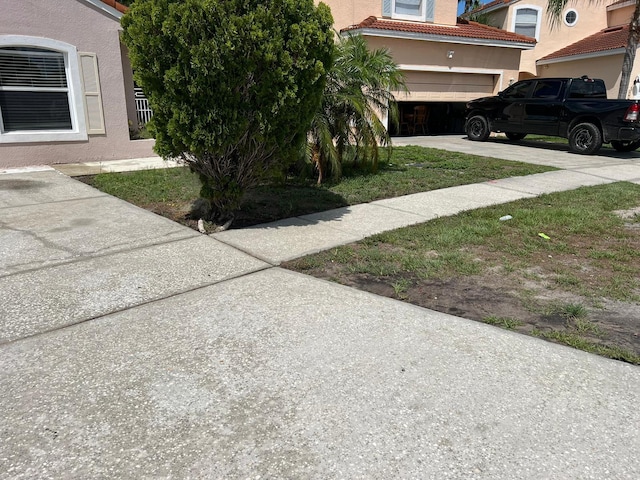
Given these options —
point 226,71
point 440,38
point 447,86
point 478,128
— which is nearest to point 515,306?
point 226,71

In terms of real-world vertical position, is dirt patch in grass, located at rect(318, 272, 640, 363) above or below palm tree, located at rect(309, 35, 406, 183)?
below

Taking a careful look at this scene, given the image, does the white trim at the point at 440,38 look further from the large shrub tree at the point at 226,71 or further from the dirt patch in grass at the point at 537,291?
the dirt patch in grass at the point at 537,291

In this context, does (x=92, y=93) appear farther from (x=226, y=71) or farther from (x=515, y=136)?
(x=515, y=136)

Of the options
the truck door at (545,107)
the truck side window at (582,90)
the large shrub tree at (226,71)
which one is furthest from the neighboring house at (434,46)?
the large shrub tree at (226,71)

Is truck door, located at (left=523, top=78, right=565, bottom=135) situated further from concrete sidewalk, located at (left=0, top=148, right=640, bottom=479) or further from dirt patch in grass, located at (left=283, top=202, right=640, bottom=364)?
concrete sidewalk, located at (left=0, top=148, right=640, bottom=479)

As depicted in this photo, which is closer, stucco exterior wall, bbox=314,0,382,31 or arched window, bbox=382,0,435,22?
stucco exterior wall, bbox=314,0,382,31

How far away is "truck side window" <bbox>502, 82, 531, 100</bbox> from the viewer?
1389 cm

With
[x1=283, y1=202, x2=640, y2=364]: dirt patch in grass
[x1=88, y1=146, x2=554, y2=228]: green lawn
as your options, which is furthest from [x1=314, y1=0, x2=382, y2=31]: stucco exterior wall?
[x1=283, y1=202, x2=640, y2=364]: dirt patch in grass

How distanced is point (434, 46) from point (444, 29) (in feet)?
2.86

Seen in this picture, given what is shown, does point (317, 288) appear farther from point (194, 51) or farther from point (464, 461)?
point (194, 51)

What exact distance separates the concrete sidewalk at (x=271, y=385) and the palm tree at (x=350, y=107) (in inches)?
156

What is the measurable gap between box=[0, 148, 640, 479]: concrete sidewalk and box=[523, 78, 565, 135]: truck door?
11.6 m

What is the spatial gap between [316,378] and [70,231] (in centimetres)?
409

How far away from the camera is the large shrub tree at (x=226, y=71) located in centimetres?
480
